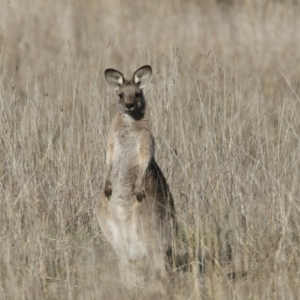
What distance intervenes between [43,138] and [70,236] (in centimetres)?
146

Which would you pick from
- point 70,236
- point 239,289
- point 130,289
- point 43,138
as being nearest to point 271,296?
point 239,289

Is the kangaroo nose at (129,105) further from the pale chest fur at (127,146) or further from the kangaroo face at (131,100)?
the pale chest fur at (127,146)

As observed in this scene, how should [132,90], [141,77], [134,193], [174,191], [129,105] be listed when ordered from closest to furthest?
[134,193]
[129,105]
[132,90]
[141,77]
[174,191]

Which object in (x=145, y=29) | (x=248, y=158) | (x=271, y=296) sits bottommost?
(x=271, y=296)

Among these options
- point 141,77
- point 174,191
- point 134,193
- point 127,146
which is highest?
point 141,77

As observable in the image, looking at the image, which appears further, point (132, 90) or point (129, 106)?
point (132, 90)

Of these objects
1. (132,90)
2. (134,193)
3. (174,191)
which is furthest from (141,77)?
(174,191)

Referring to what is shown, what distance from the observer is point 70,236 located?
213 inches

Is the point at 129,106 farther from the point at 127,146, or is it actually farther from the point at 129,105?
the point at 127,146

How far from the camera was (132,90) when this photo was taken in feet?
16.6

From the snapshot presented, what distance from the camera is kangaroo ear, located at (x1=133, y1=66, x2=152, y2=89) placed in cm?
514

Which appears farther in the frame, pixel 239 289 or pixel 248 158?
pixel 248 158

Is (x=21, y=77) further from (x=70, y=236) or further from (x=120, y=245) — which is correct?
(x=120, y=245)

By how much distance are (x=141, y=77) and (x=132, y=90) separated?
0.16 m
